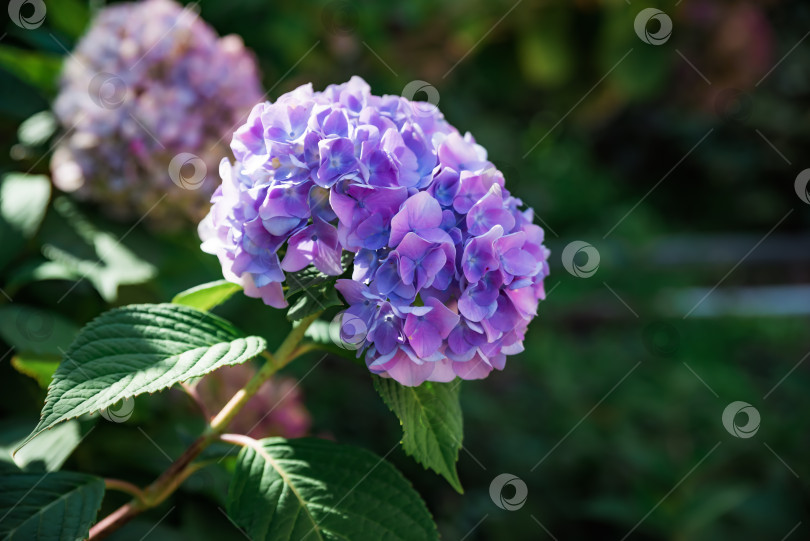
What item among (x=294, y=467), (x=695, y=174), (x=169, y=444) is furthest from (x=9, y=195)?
(x=695, y=174)

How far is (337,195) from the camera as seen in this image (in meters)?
0.63

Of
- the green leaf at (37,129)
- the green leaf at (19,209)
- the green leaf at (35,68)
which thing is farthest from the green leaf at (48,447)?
the green leaf at (35,68)

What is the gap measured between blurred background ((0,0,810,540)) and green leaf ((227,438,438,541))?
0.53 feet

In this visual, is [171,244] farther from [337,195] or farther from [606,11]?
[606,11]

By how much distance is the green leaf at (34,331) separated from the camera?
1.00 metres

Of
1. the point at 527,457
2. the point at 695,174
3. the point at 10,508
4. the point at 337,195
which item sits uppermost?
the point at 695,174

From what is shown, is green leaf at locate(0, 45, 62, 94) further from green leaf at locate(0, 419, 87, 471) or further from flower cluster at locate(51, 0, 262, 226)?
green leaf at locate(0, 419, 87, 471)

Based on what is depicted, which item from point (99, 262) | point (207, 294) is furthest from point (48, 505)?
point (99, 262)

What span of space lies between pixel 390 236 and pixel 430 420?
22 cm

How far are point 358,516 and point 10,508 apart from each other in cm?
38

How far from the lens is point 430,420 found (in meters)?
0.71

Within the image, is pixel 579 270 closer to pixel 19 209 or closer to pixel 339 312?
pixel 339 312

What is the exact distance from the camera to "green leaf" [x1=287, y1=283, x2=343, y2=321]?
671 mm

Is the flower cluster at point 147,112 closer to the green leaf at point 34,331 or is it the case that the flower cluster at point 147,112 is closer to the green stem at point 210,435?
the green leaf at point 34,331
